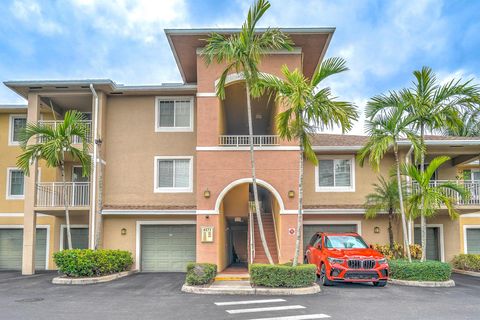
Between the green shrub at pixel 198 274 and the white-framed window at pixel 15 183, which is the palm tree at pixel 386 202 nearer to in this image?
→ the green shrub at pixel 198 274

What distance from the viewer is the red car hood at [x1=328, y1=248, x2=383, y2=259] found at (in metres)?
14.3

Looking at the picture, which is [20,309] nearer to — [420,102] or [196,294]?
[196,294]

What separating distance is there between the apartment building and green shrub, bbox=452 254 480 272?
0.66m

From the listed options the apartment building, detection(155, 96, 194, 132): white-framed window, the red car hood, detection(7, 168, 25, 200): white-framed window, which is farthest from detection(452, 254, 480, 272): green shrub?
detection(7, 168, 25, 200): white-framed window

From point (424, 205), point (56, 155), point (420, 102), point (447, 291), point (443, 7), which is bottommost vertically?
point (447, 291)

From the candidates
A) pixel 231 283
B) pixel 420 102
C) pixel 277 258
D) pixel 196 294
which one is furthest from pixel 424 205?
pixel 196 294

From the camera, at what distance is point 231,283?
14.9 meters

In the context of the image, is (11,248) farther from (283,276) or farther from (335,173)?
(335,173)

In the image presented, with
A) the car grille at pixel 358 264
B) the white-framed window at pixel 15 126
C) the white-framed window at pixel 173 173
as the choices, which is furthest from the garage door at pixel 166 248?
the car grille at pixel 358 264

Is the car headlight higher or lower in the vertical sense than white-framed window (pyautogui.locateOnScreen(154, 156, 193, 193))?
lower

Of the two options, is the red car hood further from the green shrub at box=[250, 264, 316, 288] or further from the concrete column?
the concrete column

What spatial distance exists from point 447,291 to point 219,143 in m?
8.94

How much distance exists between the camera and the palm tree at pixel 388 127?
16.1 m

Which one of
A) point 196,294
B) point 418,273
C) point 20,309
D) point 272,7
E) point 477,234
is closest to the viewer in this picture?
point 20,309
